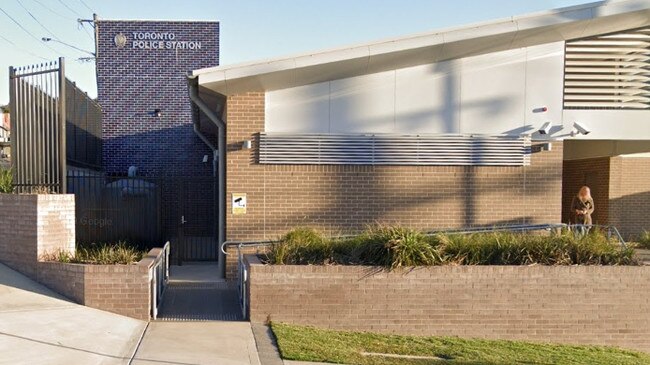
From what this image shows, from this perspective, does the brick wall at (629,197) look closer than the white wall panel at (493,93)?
No

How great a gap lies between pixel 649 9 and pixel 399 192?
18.8 ft

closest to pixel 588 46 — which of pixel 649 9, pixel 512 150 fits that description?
pixel 649 9

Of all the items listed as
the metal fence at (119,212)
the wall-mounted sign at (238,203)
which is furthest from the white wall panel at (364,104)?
the metal fence at (119,212)

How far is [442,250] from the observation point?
7586 mm

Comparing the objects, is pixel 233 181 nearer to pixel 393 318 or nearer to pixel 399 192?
Result: pixel 399 192

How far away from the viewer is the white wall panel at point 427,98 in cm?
988

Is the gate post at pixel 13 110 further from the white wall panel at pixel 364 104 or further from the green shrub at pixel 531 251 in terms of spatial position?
the green shrub at pixel 531 251

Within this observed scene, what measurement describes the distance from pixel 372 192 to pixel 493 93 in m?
3.07

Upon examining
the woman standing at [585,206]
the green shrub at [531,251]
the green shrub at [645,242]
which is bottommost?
the green shrub at [645,242]

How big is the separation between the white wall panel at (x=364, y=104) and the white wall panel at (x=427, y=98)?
17cm

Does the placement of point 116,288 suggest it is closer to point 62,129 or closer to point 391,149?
point 62,129

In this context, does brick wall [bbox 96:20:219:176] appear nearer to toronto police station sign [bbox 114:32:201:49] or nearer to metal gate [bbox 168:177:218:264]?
toronto police station sign [bbox 114:32:201:49]

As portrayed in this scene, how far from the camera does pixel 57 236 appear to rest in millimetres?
7945

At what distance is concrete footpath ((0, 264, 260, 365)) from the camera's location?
5.36m
